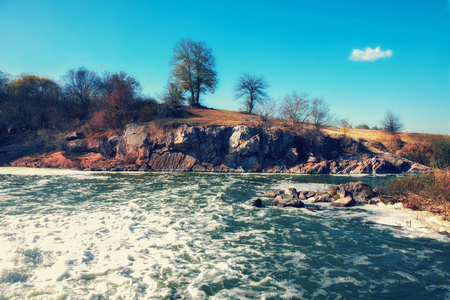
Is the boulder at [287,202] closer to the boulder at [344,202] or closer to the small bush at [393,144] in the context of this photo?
the boulder at [344,202]

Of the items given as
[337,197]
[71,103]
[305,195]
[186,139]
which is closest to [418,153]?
[337,197]

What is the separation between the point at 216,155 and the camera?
32.3m

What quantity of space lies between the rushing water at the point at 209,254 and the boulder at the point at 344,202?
1.51 feet

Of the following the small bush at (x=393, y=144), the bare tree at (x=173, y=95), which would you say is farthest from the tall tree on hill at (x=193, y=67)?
the small bush at (x=393, y=144)

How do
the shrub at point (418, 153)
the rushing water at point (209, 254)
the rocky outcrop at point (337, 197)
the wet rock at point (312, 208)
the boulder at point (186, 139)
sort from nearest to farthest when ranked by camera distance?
1. the rushing water at point (209, 254)
2. the wet rock at point (312, 208)
3. the rocky outcrop at point (337, 197)
4. the boulder at point (186, 139)
5. the shrub at point (418, 153)

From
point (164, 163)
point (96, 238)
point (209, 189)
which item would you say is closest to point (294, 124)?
point (164, 163)

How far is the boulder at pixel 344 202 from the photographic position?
1388 centimetres

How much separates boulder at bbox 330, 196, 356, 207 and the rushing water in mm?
460

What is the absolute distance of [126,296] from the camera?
5.83 meters

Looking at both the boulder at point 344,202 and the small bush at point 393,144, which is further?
the small bush at point 393,144

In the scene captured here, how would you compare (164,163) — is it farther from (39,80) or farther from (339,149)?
(39,80)

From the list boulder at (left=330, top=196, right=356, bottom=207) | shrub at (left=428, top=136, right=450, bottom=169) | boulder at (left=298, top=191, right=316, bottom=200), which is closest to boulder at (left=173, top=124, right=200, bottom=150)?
boulder at (left=298, top=191, right=316, bottom=200)

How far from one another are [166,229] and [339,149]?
30.7m

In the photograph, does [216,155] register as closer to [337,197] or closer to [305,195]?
[305,195]
